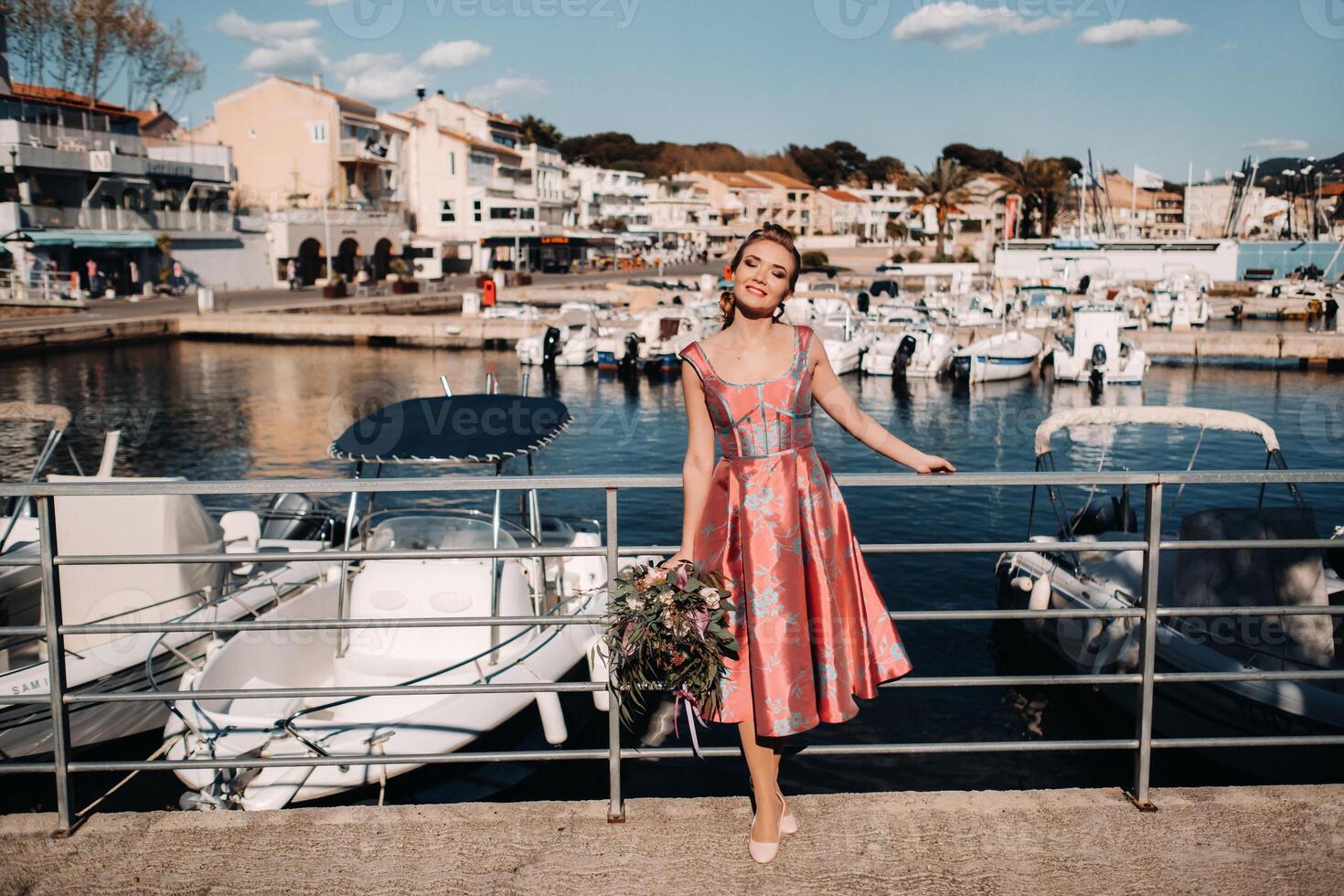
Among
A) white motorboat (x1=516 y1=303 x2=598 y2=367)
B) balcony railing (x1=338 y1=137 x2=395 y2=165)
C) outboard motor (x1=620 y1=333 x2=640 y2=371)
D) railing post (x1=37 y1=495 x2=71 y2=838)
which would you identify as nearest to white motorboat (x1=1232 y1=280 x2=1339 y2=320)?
outboard motor (x1=620 y1=333 x2=640 y2=371)

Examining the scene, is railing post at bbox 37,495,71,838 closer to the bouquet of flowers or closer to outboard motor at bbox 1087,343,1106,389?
the bouquet of flowers

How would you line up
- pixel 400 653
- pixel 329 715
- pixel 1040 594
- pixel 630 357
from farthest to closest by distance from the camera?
pixel 630 357 < pixel 1040 594 < pixel 400 653 < pixel 329 715

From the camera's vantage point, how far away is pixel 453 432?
8086 millimetres

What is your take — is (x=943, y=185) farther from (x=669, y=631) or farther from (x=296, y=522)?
(x=669, y=631)

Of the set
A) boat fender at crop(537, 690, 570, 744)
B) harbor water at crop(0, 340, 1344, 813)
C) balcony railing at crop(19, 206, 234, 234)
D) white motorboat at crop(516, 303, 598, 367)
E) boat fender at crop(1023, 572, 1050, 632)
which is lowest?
harbor water at crop(0, 340, 1344, 813)

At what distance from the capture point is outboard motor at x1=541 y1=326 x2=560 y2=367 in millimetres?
40438

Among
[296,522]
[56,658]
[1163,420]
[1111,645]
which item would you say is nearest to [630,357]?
[296,522]

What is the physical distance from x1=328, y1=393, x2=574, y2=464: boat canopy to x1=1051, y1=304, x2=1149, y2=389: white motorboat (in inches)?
1203

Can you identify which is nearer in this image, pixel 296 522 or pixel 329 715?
pixel 329 715

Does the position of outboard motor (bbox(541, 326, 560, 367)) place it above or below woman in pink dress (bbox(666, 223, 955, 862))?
below

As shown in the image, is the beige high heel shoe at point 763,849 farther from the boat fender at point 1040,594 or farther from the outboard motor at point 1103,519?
the outboard motor at point 1103,519

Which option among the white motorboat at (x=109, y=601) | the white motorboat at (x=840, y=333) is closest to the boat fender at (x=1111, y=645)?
the white motorboat at (x=109, y=601)

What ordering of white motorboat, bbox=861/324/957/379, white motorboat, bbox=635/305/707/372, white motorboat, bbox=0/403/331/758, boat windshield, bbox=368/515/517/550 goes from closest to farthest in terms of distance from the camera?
boat windshield, bbox=368/515/517/550 → white motorboat, bbox=0/403/331/758 → white motorboat, bbox=861/324/957/379 → white motorboat, bbox=635/305/707/372

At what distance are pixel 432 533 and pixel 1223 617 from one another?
6.29m
